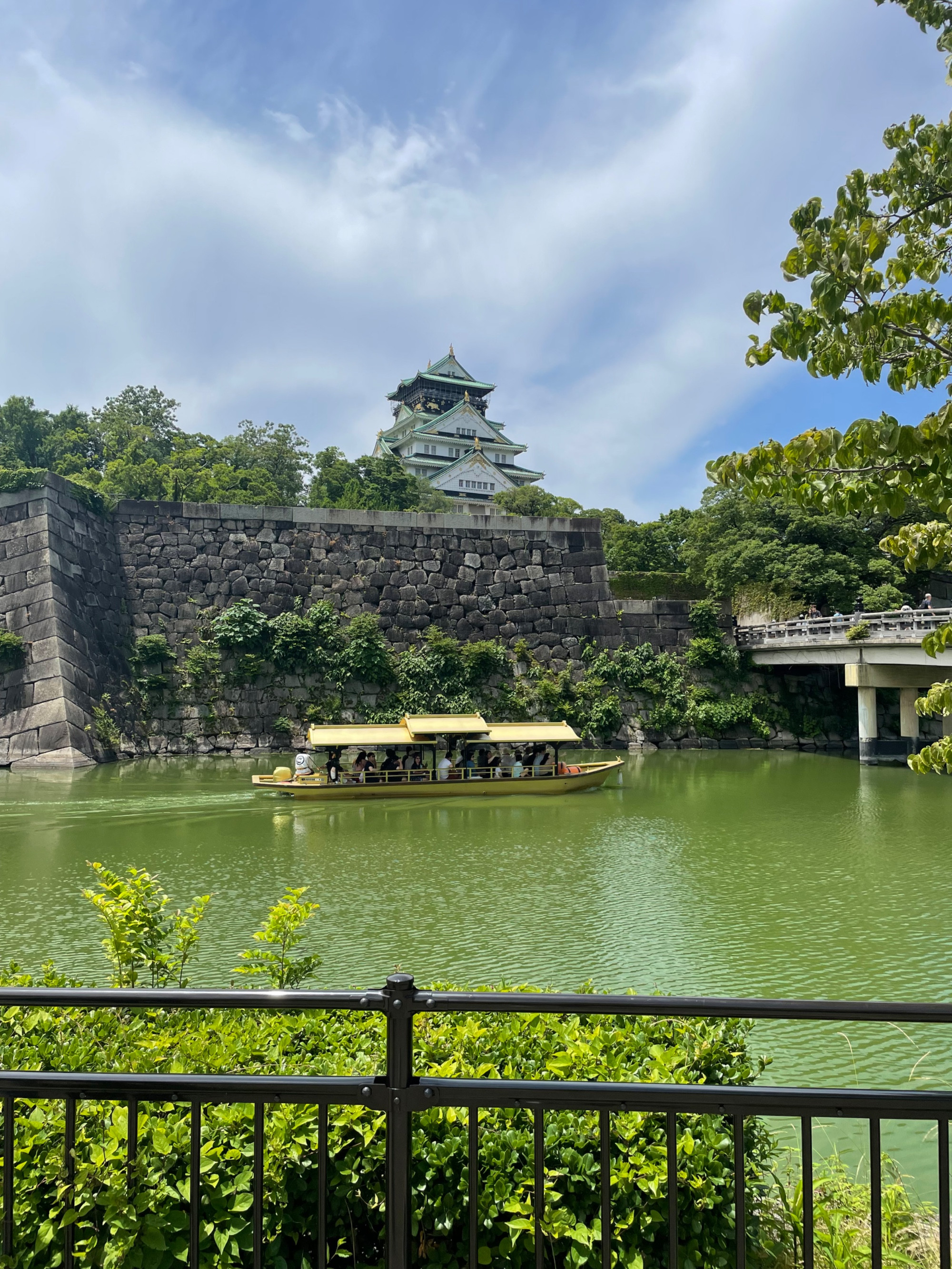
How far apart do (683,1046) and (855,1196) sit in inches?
34.4

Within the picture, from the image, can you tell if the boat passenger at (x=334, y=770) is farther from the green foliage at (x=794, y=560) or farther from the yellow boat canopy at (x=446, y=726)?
the green foliage at (x=794, y=560)

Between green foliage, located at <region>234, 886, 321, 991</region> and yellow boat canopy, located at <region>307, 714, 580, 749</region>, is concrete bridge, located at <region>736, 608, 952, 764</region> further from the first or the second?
green foliage, located at <region>234, 886, 321, 991</region>

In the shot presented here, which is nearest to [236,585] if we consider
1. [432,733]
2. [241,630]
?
[241,630]

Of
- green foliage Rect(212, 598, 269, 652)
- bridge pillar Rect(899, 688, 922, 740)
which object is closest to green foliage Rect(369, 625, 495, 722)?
green foliage Rect(212, 598, 269, 652)

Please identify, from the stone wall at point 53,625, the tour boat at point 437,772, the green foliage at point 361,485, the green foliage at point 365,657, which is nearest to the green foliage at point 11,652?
the stone wall at point 53,625

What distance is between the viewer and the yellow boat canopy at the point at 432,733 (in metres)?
16.0

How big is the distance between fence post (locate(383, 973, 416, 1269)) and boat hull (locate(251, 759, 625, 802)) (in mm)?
13690

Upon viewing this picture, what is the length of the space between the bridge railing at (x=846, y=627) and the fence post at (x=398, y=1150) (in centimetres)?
1959

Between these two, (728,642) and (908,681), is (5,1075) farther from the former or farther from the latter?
(728,642)

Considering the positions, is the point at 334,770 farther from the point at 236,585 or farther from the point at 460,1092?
the point at 460,1092

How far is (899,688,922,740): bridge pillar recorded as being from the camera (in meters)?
22.5

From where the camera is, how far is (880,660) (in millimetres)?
21812

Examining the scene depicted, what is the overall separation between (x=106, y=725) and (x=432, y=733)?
30.5 ft

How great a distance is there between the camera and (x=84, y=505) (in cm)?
2288
